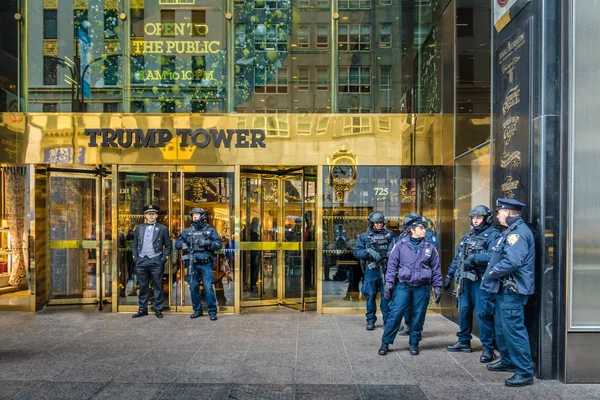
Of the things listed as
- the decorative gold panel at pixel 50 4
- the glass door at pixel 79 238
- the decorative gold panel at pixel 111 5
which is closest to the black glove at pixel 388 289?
the glass door at pixel 79 238

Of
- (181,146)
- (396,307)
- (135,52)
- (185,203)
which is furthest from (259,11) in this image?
(396,307)

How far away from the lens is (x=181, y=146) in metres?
8.52

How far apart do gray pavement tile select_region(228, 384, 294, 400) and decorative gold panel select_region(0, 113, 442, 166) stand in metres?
4.68

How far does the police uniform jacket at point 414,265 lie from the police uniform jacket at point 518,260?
0.88 m

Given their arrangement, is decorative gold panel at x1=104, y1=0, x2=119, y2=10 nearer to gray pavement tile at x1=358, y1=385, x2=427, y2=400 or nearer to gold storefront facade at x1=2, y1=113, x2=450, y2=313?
gold storefront facade at x1=2, y1=113, x2=450, y2=313

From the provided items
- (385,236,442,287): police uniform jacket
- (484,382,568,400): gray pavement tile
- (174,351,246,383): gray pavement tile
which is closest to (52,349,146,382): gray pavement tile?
(174,351,246,383): gray pavement tile

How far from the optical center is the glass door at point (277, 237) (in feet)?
29.3

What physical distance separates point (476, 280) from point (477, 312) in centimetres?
43

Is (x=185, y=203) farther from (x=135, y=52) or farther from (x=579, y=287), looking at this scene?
(x=579, y=287)

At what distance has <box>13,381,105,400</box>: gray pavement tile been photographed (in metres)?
4.48

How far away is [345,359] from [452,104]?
4.90 m

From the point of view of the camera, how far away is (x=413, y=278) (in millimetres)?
5742

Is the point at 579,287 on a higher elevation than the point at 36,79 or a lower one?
lower

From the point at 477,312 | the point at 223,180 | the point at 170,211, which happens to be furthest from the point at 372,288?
the point at 170,211
